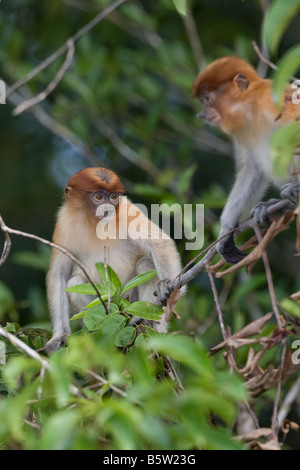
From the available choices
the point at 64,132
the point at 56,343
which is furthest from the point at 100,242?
the point at 64,132

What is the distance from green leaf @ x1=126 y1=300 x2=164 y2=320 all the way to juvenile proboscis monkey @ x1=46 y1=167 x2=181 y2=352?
1104 millimetres

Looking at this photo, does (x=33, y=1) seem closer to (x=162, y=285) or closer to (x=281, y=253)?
(x=281, y=253)

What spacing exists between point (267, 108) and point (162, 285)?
1.02m

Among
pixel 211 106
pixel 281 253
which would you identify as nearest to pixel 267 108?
pixel 211 106

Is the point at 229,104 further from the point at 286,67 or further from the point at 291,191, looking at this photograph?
the point at 286,67

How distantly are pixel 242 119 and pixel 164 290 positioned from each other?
3.37 ft

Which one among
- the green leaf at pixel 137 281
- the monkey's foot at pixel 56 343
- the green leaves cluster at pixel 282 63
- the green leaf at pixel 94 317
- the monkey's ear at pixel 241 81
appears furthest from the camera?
the monkey's ear at pixel 241 81

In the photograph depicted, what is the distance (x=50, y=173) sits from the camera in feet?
25.8

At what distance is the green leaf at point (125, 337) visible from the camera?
2.54 metres

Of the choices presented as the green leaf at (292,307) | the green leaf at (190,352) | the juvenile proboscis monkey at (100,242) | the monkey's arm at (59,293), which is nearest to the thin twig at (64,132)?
the juvenile proboscis monkey at (100,242)

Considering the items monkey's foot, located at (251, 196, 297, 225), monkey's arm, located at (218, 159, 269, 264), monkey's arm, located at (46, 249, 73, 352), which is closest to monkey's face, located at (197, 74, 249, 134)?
monkey's arm, located at (218, 159, 269, 264)

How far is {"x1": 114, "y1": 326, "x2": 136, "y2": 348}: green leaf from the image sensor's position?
2545mm

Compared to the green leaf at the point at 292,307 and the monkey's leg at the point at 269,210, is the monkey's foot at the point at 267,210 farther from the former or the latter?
the green leaf at the point at 292,307

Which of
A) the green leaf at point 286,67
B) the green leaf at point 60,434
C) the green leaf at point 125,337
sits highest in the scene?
the green leaf at point 286,67
